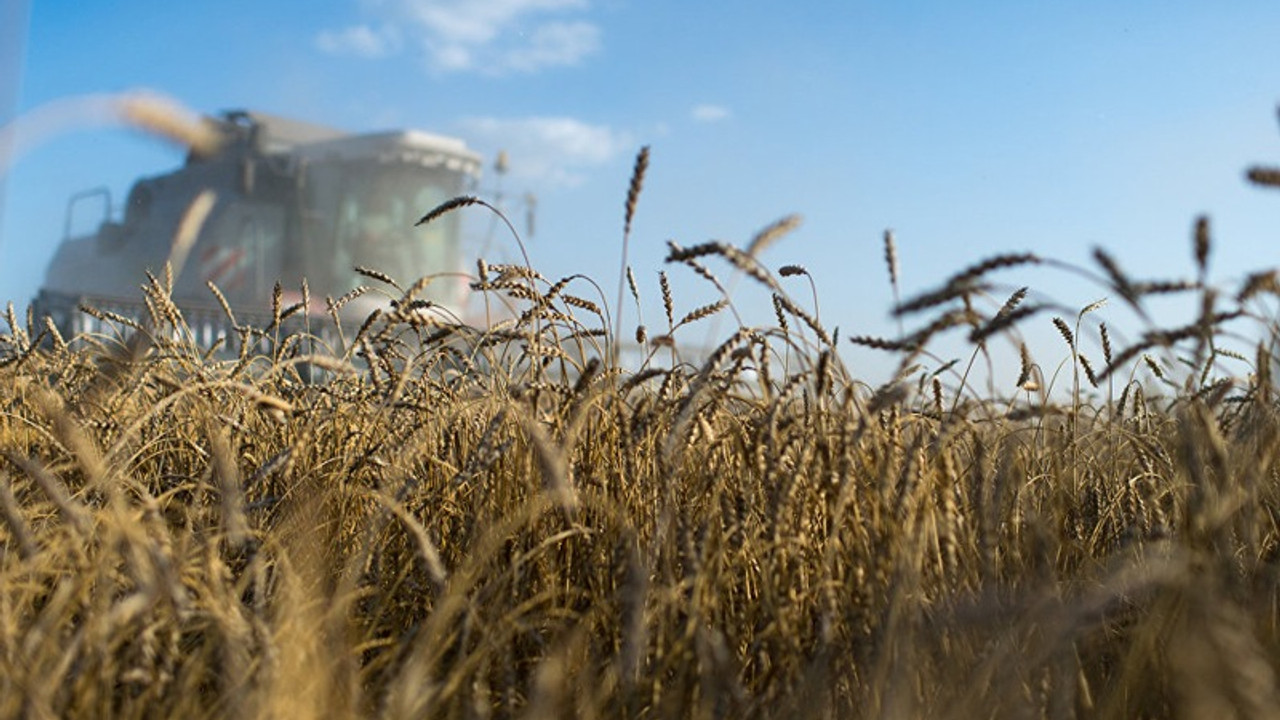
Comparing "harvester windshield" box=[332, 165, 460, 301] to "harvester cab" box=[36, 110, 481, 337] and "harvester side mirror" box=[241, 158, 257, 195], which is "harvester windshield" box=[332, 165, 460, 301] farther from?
"harvester side mirror" box=[241, 158, 257, 195]

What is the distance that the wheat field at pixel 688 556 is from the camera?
4.52 ft

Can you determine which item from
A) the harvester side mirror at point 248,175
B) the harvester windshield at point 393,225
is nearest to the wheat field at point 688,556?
the harvester windshield at point 393,225

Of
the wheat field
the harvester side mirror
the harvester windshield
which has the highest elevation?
the harvester side mirror

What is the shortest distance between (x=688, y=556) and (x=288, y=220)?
12.2 m

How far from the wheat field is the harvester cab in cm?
926

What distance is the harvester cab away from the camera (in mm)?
11719

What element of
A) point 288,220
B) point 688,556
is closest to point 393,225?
point 288,220

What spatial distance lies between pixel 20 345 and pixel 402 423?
4.16ft

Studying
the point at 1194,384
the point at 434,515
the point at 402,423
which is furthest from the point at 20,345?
the point at 1194,384

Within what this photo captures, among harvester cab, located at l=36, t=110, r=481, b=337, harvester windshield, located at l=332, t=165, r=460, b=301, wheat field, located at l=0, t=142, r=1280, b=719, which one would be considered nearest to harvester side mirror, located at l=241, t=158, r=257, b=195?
harvester cab, located at l=36, t=110, r=481, b=337

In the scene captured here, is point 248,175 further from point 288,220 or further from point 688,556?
point 688,556

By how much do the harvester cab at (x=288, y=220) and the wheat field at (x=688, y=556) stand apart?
9.26 metres

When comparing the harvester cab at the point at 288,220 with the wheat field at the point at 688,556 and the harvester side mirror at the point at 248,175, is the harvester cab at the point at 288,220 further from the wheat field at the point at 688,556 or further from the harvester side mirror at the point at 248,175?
the wheat field at the point at 688,556

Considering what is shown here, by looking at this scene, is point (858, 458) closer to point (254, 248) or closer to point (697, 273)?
point (697, 273)
